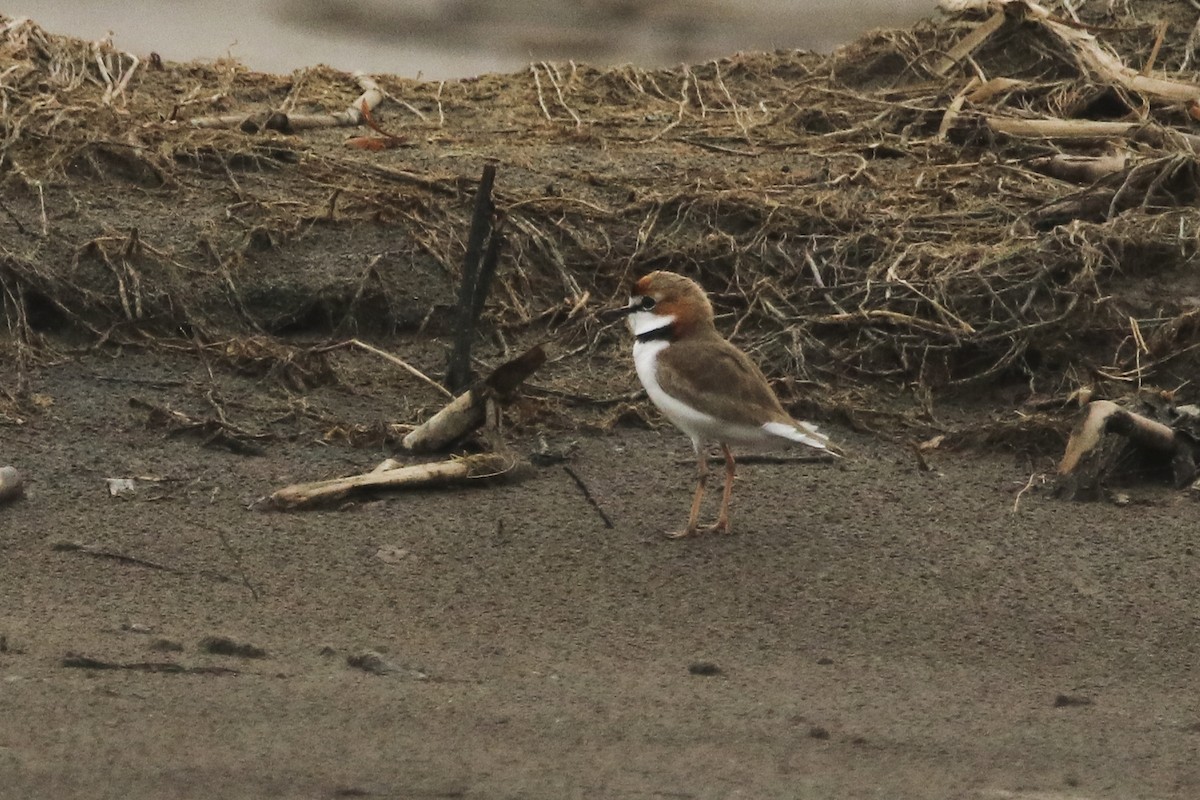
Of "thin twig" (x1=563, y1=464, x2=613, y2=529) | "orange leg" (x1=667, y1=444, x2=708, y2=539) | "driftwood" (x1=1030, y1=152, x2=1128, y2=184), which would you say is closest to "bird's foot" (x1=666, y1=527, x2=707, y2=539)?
"orange leg" (x1=667, y1=444, x2=708, y2=539)

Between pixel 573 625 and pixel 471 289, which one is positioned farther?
pixel 471 289

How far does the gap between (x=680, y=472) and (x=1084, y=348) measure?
2.01 meters

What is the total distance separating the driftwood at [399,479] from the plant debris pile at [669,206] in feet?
4.84

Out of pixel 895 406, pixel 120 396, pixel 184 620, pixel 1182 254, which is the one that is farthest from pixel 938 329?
pixel 184 620

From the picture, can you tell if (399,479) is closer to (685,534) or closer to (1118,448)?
(685,534)

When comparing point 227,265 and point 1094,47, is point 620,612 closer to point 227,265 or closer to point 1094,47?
point 227,265

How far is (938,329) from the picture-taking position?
8.59 meters

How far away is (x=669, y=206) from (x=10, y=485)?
147 inches

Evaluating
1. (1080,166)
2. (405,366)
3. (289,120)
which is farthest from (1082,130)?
(405,366)

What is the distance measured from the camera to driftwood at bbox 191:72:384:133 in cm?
1025

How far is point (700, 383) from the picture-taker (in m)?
6.98

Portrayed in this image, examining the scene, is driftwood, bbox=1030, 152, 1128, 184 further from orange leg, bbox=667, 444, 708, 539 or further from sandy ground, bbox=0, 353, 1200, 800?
orange leg, bbox=667, 444, 708, 539

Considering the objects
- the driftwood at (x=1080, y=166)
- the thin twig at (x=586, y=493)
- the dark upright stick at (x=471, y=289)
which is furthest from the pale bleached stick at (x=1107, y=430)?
the driftwood at (x=1080, y=166)

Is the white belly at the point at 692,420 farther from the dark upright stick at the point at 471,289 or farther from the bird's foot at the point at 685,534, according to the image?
the dark upright stick at the point at 471,289
